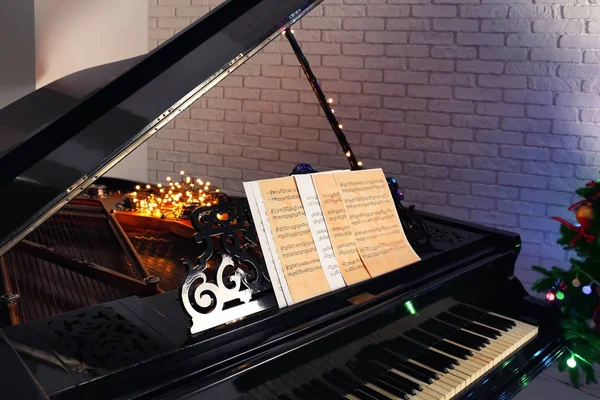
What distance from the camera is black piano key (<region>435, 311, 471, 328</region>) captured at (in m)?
1.84

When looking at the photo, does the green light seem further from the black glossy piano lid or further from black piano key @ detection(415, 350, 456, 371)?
the black glossy piano lid

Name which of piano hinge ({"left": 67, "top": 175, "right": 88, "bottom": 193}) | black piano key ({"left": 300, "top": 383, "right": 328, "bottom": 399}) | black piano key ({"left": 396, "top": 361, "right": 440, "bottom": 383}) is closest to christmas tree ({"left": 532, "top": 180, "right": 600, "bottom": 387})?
black piano key ({"left": 396, "top": 361, "right": 440, "bottom": 383})

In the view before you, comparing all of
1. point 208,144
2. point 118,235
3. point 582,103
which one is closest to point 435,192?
point 582,103

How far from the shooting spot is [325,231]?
1.58 m

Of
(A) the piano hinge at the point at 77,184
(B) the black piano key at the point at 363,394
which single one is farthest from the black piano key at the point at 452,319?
(A) the piano hinge at the point at 77,184

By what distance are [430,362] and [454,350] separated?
0.13 m

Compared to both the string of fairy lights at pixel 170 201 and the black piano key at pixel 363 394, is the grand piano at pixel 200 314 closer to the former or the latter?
the black piano key at pixel 363 394

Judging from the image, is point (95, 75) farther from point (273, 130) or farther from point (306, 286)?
point (273, 130)

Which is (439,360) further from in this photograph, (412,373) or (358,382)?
(358,382)

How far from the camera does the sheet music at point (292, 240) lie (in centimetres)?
146

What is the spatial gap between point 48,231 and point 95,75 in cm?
106

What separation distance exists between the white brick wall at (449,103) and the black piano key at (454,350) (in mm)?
2159

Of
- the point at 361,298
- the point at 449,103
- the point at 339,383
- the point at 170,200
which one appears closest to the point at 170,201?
the point at 170,200

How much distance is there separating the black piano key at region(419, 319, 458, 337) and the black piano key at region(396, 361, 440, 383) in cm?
14
